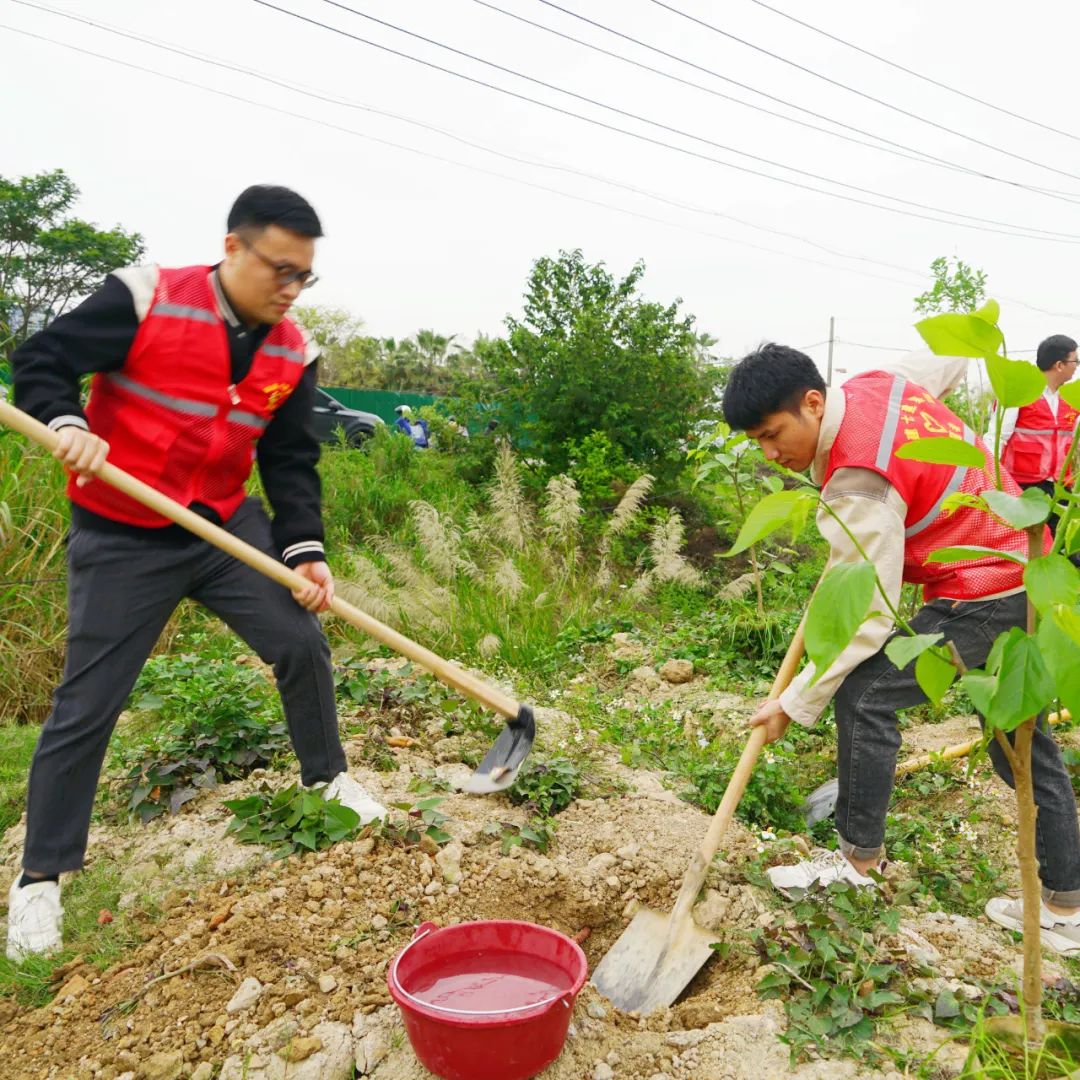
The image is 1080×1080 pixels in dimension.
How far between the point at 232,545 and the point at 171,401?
40 cm

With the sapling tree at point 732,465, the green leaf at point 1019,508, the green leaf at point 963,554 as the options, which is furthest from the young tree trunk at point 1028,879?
the sapling tree at point 732,465

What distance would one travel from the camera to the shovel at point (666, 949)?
2299 mm

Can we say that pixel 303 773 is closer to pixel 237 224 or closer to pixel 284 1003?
pixel 284 1003

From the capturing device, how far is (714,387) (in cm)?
796

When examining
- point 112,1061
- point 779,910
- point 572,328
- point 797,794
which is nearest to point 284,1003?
point 112,1061

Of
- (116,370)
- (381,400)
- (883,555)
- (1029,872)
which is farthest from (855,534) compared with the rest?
(381,400)

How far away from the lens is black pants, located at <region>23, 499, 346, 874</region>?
2424 mm

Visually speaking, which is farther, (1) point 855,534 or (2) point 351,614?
(2) point 351,614

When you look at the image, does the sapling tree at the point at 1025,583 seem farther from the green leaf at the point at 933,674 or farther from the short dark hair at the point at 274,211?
the short dark hair at the point at 274,211

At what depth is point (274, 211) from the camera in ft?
7.77

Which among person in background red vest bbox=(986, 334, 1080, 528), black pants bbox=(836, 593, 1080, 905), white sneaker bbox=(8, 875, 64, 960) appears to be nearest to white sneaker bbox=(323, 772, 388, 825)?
white sneaker bbox=(8, 875, 64, 960)

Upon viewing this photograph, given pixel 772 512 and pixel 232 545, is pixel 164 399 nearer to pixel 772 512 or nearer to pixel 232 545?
pixel 232 545

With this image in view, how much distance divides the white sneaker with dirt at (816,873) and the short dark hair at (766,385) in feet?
4.00

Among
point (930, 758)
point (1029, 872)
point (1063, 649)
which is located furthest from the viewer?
point (930, 758)
